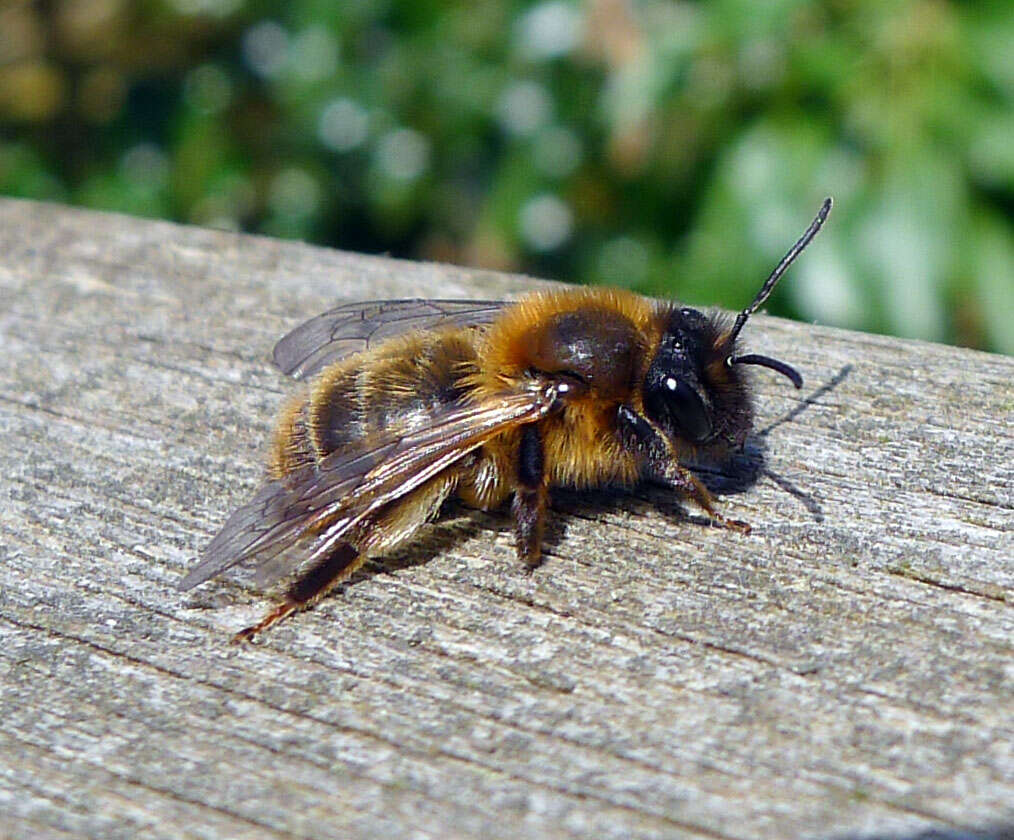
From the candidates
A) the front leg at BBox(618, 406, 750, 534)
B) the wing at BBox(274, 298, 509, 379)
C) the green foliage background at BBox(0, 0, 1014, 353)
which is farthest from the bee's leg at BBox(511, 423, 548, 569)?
the green foliage background at BBox(0, 0, 1014, 353)

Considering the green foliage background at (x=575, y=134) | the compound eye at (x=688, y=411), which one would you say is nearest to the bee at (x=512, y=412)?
the compound eye at (x=688, y=411)

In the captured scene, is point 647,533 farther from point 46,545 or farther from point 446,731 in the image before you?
point 46,545

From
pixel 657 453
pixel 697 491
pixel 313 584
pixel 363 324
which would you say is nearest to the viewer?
pixel 313 584

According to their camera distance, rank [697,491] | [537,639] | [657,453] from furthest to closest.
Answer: [657,453] < [697,491] < [537,639]

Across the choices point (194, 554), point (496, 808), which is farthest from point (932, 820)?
point (194, 554)

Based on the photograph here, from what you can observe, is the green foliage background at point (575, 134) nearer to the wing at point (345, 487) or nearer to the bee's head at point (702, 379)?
the bee's head at point (702, 379)

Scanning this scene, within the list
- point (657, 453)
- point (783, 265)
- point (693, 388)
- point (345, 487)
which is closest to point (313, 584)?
point (345, 487)

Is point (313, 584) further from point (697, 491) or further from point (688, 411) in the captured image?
point (688, 411)
